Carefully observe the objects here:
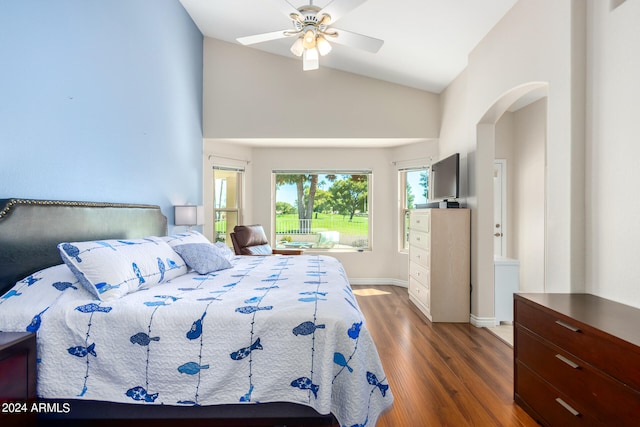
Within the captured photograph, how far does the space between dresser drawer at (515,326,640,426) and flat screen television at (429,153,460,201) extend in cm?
199

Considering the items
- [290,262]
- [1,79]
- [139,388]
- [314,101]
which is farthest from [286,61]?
[139,388]

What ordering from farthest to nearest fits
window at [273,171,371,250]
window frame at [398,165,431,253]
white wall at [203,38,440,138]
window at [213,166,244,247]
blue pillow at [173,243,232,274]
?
window at [273,171,371,250] → window frame at [398,165,431,253] → window at [213,166,244,247] → white wall at [203,38,440,138] → blue pillow at [173,243,232,274]

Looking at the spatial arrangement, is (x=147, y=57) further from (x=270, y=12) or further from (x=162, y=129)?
(x=270, y=12)

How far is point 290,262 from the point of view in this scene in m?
3.01

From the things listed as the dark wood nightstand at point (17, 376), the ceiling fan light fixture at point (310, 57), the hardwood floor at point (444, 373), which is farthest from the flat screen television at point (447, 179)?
the dark wood nightstand at point (17, 376)

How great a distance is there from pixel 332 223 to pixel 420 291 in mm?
2133

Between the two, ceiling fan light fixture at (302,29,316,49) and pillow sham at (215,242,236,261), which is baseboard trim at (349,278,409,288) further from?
ceiling fan light fixture at (302,29,316,49)

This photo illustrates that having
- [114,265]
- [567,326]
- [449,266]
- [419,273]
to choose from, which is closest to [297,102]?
[419,273]

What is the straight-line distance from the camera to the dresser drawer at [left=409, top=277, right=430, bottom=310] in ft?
12.3

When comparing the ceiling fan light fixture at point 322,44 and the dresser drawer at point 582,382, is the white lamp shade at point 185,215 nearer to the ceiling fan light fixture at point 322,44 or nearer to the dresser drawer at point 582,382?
the ceiling fan light fixture at point 322,44

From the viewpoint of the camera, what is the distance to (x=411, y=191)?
532 cm

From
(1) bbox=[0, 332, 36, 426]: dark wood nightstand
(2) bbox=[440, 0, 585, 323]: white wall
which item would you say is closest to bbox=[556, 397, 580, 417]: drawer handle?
(2) bbox=[440, 0, 585, 323]: white wall

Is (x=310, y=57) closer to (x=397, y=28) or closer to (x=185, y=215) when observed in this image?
(x=397, y=28)

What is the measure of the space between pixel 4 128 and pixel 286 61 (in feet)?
11.8
